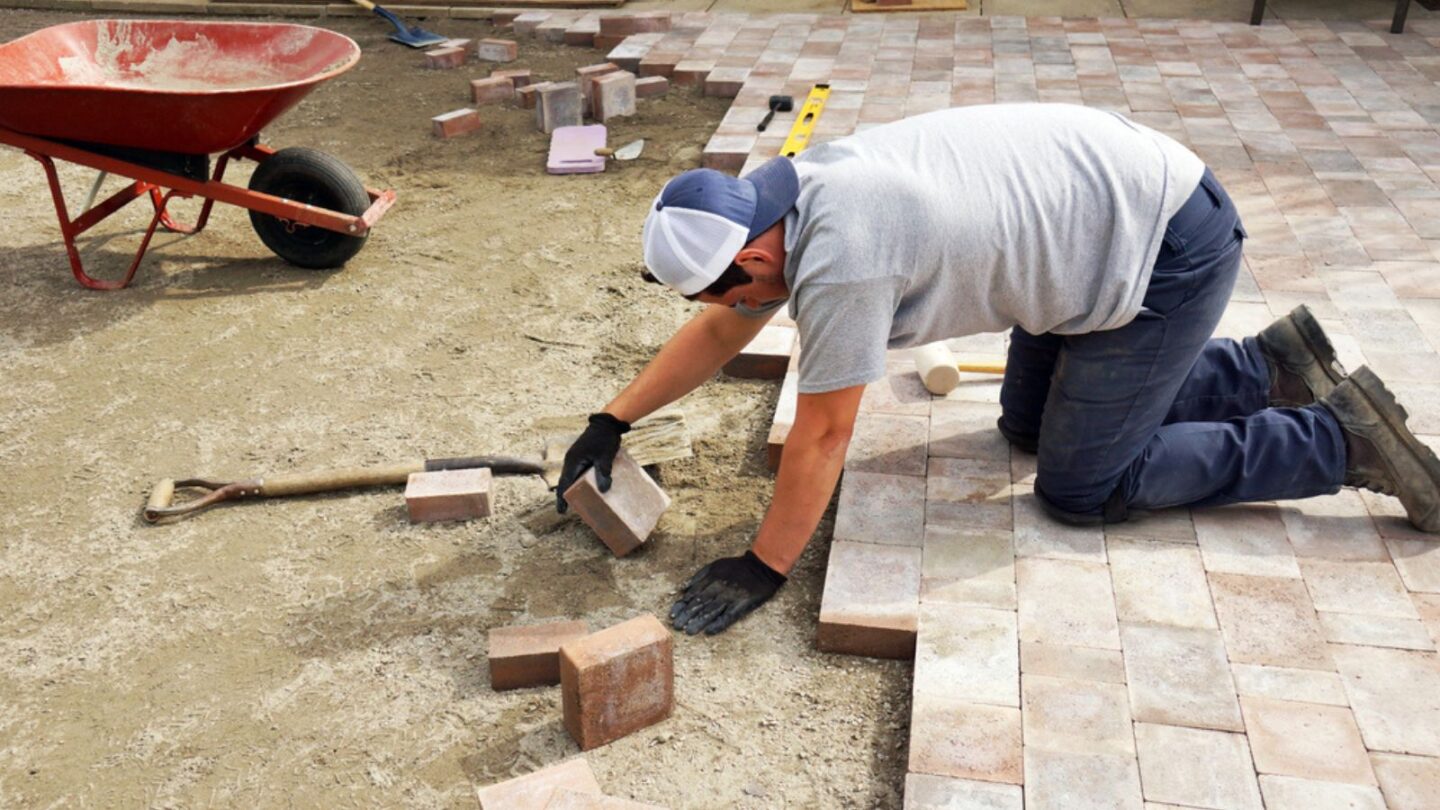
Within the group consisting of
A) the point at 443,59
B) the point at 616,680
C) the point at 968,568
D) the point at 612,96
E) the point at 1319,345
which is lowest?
the point at 443,59

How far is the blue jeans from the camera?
3037mm

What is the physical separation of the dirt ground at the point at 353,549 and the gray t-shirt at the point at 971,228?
912mm

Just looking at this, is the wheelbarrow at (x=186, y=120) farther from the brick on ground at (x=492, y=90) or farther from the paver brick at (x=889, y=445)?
the paver brick at (x=889, y=445)

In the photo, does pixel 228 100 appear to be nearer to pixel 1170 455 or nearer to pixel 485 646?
pixel 485 646

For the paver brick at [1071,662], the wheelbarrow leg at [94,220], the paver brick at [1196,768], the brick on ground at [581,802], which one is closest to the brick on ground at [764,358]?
the paver brick at [1071,662]

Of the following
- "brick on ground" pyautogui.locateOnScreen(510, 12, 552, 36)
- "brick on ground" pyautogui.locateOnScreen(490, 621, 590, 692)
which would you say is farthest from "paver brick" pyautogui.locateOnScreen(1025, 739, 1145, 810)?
"brick on ground" pyautogui.locateOnScreen(510, 12, 552, 36)

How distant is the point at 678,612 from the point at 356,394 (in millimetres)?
1806

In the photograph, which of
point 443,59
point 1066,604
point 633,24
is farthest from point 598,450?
point 633,24

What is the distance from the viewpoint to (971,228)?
2.74 metres

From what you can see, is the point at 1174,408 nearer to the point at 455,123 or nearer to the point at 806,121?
the point at 806,121

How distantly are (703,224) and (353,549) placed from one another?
5.44 ft

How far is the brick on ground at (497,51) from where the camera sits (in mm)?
8219

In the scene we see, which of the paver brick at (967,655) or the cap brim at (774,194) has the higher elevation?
the cap brim at (774,194)

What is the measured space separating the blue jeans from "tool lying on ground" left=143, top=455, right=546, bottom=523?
1626 mm
